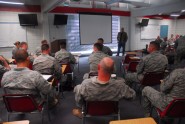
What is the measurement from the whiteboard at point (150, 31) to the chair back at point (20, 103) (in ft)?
37.1

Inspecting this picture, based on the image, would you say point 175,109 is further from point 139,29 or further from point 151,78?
point 139,29

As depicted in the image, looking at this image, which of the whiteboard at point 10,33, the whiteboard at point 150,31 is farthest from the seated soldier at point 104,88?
the whiteboard at point 150,31

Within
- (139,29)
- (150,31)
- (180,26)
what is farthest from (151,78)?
(180,26)

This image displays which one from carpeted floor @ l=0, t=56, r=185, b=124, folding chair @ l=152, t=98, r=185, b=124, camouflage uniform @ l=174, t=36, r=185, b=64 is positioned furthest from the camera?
camouflage uniform @ l=174, t=36, r=185, b=64

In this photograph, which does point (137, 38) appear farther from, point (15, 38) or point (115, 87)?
point (115, 87)

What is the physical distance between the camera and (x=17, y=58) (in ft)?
Answer: 7.04

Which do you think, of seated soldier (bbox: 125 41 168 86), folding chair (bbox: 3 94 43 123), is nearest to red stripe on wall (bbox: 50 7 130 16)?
seated soldier (bbox: 125 41 168 86)

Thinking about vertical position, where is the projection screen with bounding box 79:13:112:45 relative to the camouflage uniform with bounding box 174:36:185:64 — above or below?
above

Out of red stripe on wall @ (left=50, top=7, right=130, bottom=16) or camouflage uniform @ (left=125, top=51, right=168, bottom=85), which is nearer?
camouflage uniform @ (left=125, top=51, right=168, bottom=85)

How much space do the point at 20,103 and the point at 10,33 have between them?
6.03 meters

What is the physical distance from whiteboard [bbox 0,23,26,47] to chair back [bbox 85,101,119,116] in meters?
6.47

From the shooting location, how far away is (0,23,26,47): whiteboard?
698 centimetres

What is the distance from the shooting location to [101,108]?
1.95m

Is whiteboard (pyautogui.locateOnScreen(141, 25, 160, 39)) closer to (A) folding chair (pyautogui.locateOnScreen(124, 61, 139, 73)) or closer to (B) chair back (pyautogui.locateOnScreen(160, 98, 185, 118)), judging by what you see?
(A) folding chair (pyautogui.locateOnScreen(124, 61, 139, 73))
